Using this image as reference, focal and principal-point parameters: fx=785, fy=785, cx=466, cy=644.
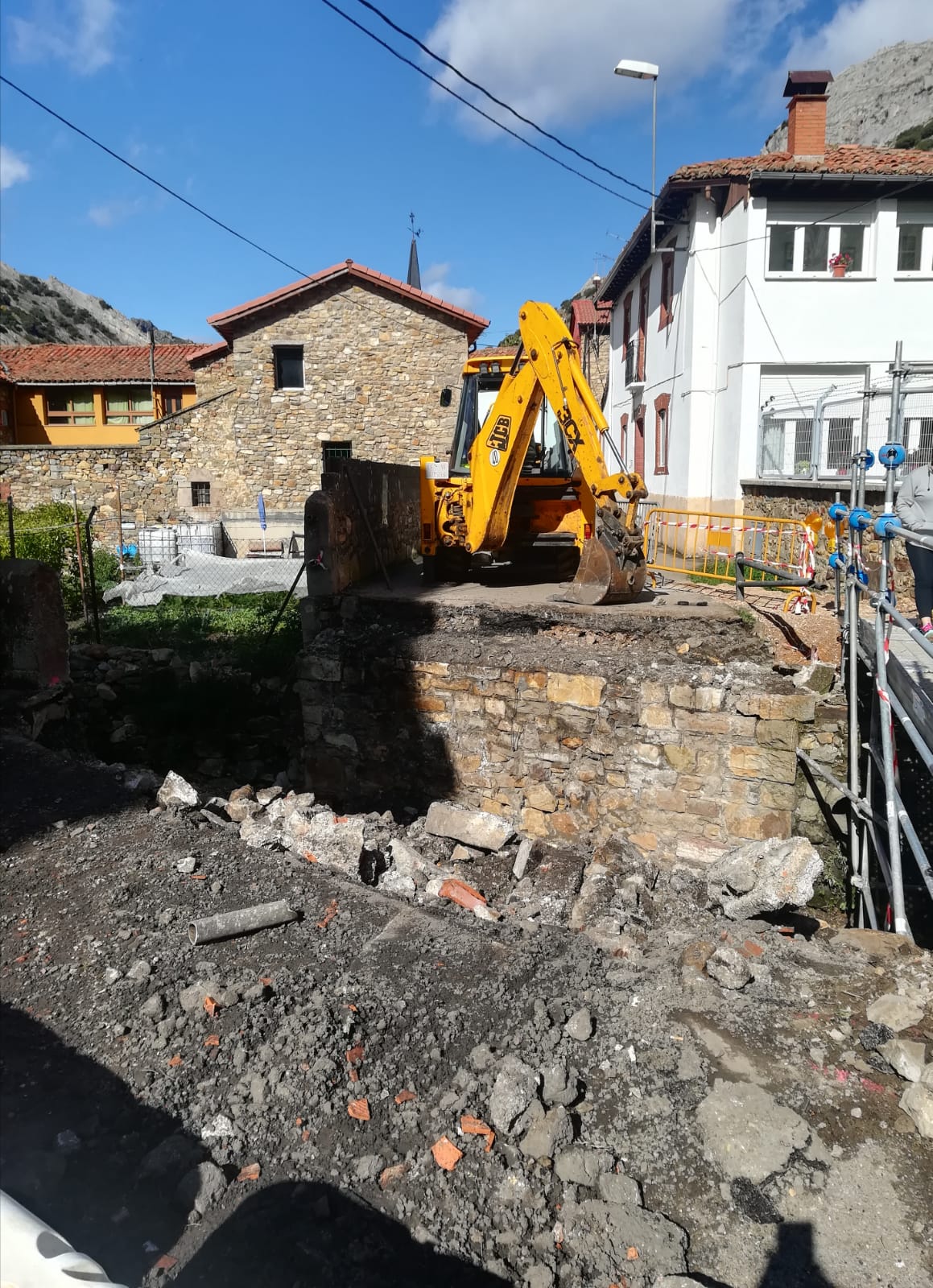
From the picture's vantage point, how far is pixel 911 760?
517cm

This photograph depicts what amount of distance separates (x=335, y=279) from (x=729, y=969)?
19.3 metres

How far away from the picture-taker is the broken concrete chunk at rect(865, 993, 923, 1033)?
9.71 feet

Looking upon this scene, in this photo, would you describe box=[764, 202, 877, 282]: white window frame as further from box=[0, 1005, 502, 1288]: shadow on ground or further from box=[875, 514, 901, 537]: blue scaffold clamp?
box=[0, 1005, 502, 1288]: shadow on ground

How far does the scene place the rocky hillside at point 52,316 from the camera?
124 ft

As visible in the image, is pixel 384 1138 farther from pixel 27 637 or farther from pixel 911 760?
pixel 27 637

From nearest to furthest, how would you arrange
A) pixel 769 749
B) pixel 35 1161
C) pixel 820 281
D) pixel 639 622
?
pixel 35 1161 → pixel 769 749 → pixel 639 622 → pixel 820 281

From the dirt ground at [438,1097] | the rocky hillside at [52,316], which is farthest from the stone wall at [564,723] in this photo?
the rocky hillside at [52,316]

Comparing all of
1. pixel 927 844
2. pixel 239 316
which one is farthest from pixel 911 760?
pixel 239 316

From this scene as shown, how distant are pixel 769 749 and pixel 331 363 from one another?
1693 centimetres

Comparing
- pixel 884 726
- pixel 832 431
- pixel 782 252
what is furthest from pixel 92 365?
pixel 884 726

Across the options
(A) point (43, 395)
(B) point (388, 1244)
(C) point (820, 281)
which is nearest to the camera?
(B) point (388, 1244)

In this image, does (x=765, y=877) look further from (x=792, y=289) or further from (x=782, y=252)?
(x=782, y=252)

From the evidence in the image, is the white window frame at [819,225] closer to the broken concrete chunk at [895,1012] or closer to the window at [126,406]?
the broken concrete chunk at [895,1012]

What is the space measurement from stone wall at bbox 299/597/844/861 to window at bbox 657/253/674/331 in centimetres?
1295
